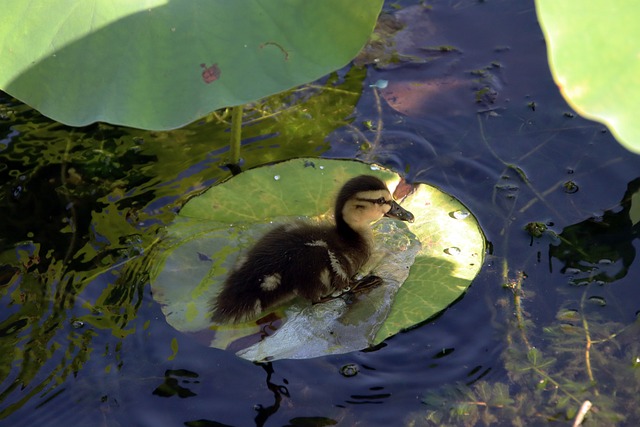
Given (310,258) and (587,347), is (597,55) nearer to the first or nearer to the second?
(587,347)

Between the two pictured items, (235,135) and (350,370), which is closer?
(350,370)

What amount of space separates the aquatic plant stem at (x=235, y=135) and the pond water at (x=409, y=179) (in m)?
0.08

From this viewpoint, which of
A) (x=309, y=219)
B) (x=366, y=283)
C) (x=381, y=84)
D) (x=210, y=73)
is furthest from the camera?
(x=381, y=84)

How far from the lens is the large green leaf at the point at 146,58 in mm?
3119

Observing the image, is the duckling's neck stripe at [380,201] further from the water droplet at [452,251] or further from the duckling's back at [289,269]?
the water droplet at [452,251]

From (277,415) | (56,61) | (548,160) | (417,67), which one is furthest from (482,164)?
(56,61)

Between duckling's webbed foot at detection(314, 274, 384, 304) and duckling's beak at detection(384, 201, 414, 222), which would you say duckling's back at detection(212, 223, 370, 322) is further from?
duckling's beak at detection(384, 201, 414, 222)

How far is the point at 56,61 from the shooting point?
3197 mm

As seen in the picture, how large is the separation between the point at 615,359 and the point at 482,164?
1.19 m

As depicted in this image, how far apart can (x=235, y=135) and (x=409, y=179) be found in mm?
817

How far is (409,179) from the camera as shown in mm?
4109

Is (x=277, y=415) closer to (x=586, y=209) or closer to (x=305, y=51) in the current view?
(x=305, y=51)

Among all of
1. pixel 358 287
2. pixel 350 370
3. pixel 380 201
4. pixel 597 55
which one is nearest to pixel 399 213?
pixel 380 201

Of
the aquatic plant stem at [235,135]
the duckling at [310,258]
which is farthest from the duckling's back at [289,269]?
the aquatic plant stem at [235,135]
